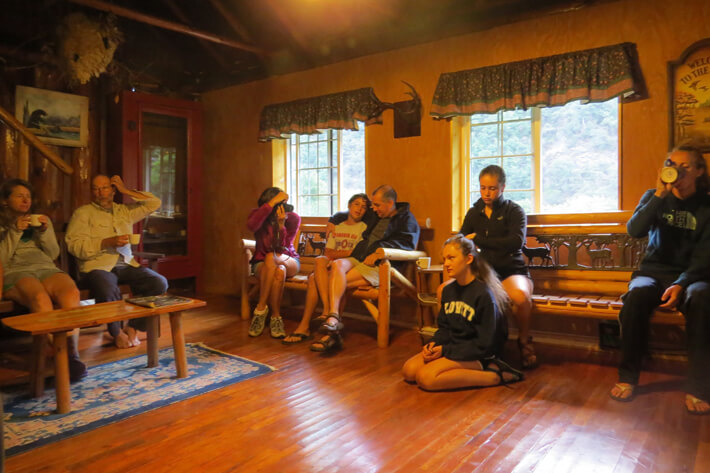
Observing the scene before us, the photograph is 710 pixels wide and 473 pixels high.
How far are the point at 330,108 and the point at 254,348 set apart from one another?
2346 mm

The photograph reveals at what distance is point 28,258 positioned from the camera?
11.3 feet

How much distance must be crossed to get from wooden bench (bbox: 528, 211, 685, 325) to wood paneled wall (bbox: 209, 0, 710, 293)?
24 cm

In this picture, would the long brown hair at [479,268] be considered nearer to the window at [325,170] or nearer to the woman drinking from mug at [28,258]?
the window at [325,170]

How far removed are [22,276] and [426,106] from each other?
3179 millimetres

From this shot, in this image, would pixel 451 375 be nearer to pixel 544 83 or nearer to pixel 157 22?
pixel 544 83

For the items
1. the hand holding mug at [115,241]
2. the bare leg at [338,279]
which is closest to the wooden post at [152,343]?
the hand holding mug at [115,241]

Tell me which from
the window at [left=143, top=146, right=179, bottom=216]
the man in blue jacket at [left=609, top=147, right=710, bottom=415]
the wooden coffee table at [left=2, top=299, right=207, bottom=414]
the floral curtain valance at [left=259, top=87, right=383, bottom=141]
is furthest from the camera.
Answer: the window at [left=143, top=146, right=179, bottom=216]

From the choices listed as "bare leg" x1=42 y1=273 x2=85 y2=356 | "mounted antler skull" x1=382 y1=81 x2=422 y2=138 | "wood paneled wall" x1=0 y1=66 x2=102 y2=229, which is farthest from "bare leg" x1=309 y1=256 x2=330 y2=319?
"wood paneled wall" x1=0 y1=66 x2=102 y2=229

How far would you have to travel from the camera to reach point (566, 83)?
3.60m

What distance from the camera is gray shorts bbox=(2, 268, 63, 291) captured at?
3215 millimetres

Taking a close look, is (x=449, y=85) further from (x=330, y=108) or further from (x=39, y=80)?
(x=39, y=80)

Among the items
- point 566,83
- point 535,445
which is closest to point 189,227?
point 566,83

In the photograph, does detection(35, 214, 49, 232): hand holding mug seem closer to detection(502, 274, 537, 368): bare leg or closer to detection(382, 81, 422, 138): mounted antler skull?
detection(382, 81, 422, 138): mounted antler skull

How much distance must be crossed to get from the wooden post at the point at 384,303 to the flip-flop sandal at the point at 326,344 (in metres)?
0.32
